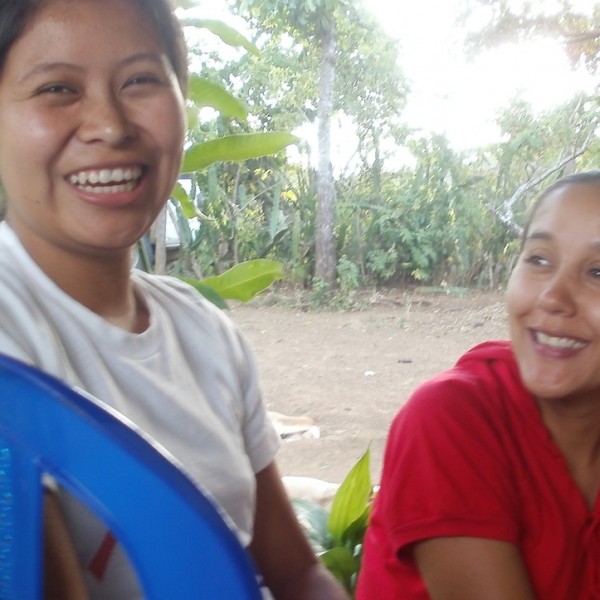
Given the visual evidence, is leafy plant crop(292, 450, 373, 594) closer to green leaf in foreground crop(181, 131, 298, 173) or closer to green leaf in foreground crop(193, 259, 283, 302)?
green leaf in foreground crop(193, 259, 283, 302)

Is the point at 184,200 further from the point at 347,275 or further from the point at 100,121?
the point at 347,275

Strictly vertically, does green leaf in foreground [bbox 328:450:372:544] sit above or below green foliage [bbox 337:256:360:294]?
above

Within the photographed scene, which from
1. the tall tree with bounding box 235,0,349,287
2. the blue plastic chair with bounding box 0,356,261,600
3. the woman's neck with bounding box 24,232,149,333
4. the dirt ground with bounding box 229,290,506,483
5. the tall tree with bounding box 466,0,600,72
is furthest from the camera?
the tall tree with bounding box 235,0,349,287

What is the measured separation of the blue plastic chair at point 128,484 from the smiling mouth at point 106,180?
0.36m

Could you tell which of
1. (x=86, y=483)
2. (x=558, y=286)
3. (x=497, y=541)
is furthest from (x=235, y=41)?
(x=86, y=483)

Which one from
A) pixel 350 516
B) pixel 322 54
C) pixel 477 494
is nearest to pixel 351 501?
pixel 350 516

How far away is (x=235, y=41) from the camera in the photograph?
1536 millimetres

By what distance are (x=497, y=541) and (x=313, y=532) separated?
100cm

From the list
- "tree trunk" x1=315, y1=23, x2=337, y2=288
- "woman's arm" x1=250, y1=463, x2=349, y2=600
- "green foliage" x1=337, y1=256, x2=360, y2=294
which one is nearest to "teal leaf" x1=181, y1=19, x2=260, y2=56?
"woman's arm" x1=250, y1=463, x2=349, y2=600

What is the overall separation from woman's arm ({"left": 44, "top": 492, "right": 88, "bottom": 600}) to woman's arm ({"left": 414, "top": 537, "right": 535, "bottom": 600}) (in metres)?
0.53

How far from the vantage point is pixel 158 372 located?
735 mm

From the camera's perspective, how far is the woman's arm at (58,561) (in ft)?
1.42

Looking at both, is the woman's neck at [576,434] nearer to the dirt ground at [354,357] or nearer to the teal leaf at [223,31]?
the teal leaf at [223,31]

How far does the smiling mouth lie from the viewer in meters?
0.70
